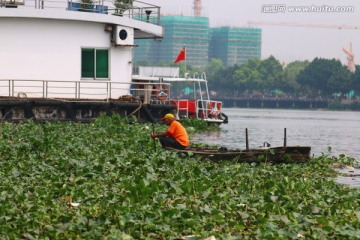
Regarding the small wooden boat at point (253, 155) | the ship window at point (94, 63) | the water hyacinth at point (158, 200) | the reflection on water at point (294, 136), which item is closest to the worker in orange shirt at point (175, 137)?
the small wooden boat at point (253, 155)

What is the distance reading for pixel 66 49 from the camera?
34094 millimetres

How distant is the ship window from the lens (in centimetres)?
3469

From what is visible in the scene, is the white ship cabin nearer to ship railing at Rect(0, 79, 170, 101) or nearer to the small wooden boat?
ship railing at Rect(0, 79, 170, 101)

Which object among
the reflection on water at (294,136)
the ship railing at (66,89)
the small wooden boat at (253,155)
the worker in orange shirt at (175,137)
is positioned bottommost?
the reflection on water at (294,136)

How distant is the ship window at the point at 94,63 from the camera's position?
114ft

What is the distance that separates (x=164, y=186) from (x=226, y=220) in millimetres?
2256

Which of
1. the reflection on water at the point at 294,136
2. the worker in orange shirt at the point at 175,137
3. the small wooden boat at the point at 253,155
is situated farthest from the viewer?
the reflection on water at the point at 294,136

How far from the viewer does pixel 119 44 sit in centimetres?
3503

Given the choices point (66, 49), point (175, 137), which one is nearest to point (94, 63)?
point (66, 49)

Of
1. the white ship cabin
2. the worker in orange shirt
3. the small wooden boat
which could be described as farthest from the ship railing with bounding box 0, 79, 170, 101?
the small wooden boat

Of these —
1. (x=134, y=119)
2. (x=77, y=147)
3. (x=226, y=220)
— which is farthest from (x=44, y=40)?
(x=226, y=220)

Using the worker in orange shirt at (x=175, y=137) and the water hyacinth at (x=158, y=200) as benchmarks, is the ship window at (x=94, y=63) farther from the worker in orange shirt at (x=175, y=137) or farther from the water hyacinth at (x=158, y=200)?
the water hyacinth at (x=158, y=200)

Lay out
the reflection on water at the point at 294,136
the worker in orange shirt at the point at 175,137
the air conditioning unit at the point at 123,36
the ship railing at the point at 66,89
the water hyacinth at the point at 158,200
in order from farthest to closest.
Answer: the reflection on water at the point at 294,136, the air conditioning unit at the point at 123,36, the ship railing at the point at 66,89, the worker in orange shirt at the point at 175,137, the water hyacinth at the point at 158,200

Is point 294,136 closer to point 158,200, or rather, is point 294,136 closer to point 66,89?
point 66,89
